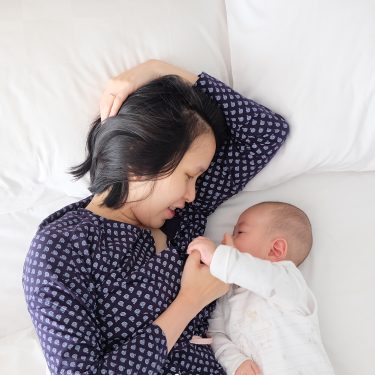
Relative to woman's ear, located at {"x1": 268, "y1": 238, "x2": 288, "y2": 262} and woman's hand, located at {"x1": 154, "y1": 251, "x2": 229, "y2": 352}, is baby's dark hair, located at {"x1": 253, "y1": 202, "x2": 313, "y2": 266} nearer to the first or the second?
woman's ear, located at {"x1": 268, "y1": 238, "x2": 288, "y2": 262}

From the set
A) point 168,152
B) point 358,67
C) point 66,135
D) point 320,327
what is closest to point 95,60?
→ point 66,135

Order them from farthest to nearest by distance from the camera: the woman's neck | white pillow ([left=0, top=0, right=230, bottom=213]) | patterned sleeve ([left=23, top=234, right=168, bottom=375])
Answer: white pillow ([left=0, top=0, right=230, bottom=213]) → the woman's neck → patterned sleeve ([left=23, top=234, right=168, bottom=375])

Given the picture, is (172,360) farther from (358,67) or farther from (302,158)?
(358,67)

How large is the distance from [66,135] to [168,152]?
1.28ft

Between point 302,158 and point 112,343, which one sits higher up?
point 302,158

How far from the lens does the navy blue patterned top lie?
3.91 feet

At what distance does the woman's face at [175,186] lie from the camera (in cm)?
131

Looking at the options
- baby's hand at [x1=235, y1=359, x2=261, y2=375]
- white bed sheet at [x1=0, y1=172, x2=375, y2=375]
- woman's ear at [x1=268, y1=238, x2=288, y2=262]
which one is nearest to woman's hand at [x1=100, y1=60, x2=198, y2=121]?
white bed sheet at [x1=0, y1=172, x2=375, y2=375]

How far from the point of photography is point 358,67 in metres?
1.50

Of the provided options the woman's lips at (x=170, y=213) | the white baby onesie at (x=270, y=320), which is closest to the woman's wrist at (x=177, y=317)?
the white baby onesie at (x=270, y=320)

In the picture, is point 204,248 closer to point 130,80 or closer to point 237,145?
point 237,145

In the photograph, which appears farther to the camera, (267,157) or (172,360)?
(267,157)

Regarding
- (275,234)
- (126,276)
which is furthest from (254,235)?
(126,276)

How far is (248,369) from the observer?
133cm
